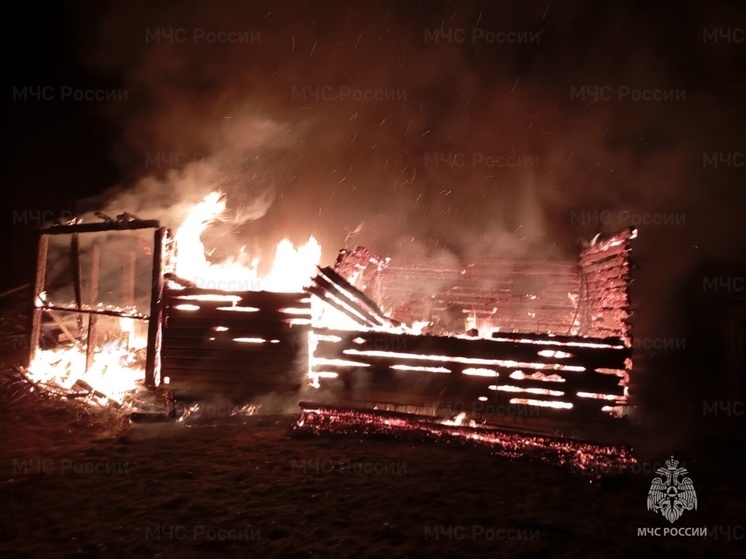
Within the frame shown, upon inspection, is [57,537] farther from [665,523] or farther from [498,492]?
[665,523]

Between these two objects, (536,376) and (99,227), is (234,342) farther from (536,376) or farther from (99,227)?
(536,376)

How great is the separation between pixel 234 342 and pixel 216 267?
2586 millimetres

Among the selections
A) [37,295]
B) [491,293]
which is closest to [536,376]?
[491,293]

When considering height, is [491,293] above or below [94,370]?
above

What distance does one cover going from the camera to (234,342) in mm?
9594

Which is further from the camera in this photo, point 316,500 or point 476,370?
point 476,370

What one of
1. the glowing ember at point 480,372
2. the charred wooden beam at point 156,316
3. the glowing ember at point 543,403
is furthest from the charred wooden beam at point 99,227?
the glowing ember at point 543,403

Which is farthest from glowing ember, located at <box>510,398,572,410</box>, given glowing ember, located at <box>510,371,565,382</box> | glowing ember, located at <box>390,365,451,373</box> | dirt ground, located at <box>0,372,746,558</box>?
dirt ground, located at <box>0,372,746,558</box>

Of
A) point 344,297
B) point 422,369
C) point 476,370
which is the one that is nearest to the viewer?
point 476,370

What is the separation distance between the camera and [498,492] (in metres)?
6.06

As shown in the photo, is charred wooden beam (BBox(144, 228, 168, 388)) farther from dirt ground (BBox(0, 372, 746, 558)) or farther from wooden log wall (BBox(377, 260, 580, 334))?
wooden log wall (BBox(377, 260, 580, 334))

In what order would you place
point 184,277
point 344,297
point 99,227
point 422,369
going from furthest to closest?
point 184,277 → point 99,227 → point 344,297 → point 422,369

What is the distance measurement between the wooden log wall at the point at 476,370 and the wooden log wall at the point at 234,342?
0.52 meters

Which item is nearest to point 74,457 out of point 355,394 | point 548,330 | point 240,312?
point 240,312
